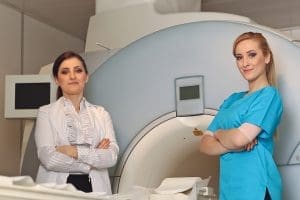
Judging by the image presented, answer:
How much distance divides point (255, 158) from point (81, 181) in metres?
0.58

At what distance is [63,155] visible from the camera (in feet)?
5.96

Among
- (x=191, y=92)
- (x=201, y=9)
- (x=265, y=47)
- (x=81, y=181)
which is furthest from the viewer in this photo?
(x=201, y=9)

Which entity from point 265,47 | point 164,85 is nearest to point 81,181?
point 164,85

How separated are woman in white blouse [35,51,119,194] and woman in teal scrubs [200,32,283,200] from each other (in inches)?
13.9

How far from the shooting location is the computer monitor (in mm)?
2342

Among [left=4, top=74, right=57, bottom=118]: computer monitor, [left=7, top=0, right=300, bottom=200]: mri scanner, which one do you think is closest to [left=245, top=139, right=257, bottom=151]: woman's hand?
[left=7, top=0, right=300, bottom=200]: mri scanner

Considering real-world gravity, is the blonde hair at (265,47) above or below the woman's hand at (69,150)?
above

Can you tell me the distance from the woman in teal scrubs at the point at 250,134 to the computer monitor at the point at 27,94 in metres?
0.83

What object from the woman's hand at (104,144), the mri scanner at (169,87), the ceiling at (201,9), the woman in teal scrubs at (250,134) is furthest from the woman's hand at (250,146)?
the ceiling at (201,9)

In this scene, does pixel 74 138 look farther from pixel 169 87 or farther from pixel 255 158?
pixel 255 158

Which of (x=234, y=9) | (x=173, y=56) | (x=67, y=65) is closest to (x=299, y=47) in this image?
(x=173, y=56)

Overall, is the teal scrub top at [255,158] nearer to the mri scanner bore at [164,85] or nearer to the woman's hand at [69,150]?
the mri scanner bore at [164,85]

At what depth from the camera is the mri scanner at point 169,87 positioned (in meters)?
1.96

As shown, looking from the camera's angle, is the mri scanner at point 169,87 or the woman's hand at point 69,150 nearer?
the woman's hand at point 69,150
